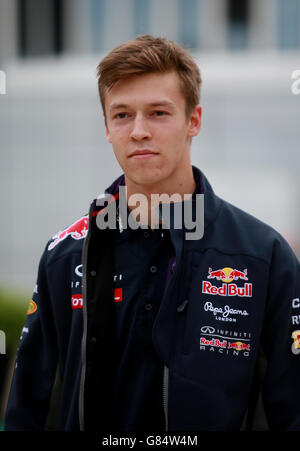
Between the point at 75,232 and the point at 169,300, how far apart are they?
0.61 m

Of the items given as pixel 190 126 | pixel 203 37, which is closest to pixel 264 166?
pixel 203 37

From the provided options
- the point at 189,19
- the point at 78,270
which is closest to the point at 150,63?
the point at 78,270

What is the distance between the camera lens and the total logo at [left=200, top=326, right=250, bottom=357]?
229 cm

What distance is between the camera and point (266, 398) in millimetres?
2383

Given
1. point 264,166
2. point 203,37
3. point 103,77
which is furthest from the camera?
point 203,37

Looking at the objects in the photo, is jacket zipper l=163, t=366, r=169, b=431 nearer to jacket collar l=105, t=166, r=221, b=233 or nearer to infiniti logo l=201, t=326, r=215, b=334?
infiniti logo l=201, t=326, r=215, b=334

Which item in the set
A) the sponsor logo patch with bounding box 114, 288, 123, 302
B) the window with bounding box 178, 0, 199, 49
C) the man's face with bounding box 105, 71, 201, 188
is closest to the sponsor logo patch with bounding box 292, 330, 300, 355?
the sponsor logo patch with bounding box 114, 288, 123, 302

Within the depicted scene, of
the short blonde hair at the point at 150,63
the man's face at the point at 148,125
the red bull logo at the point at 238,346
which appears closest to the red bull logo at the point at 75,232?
the man's face at the point at 148,125

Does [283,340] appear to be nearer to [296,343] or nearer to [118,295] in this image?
[296,343]

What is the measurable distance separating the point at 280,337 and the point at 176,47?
1.32m

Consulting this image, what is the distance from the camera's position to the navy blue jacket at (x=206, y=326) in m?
2.25

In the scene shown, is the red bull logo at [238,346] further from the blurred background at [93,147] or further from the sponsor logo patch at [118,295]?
the blurred background at [93,147]

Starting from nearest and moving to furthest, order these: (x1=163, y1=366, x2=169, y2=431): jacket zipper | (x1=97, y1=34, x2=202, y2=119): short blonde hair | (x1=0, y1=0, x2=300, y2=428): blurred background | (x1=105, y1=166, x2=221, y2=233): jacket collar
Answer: (x1=163, y1=366, x2=169, y2=431): jacket zipper < (x1=97, y1=34, x2=202, y2=119): short blonde hair < (x1=105, y1=166, x2=221, y2=233): jacket collar < (x1=0, y1=0, x2=300, y2=428): blurred background

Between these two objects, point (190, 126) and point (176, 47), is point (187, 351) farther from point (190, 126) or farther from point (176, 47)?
point (176, 47)
